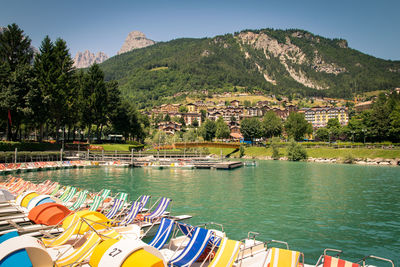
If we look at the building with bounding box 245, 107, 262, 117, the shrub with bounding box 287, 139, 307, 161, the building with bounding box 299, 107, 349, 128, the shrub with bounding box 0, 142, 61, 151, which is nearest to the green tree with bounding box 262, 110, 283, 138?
the shrub with bounding box 287, 139, 307, 161

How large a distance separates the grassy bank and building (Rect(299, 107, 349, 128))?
98360mm

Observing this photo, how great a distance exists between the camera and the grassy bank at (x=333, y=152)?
66312 mm

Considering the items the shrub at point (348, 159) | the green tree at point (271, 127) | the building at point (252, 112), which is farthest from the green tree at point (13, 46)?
the building at point (252, 112)

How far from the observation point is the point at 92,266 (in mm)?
6809

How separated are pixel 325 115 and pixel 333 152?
118273 millimetres

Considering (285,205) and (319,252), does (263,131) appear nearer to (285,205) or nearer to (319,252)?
(285,205)

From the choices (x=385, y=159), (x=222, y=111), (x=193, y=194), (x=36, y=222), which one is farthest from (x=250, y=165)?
(x=222, y=111)

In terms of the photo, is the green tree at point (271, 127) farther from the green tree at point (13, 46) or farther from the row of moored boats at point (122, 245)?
the row of moored boats at point (122, 245)

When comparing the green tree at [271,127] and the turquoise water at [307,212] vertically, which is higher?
the green tree at [271,127]

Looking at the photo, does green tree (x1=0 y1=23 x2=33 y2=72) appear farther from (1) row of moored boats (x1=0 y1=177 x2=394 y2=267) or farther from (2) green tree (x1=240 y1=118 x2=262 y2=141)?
(2) green tree (x1=240 y1=118 x2=262 y2=141)

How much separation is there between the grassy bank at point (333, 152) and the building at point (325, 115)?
3872 inches

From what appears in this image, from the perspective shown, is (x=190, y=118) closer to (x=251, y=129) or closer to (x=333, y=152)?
(x=251, y=129)

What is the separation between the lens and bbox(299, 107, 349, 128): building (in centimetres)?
17400

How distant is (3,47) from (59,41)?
9.89 meters
